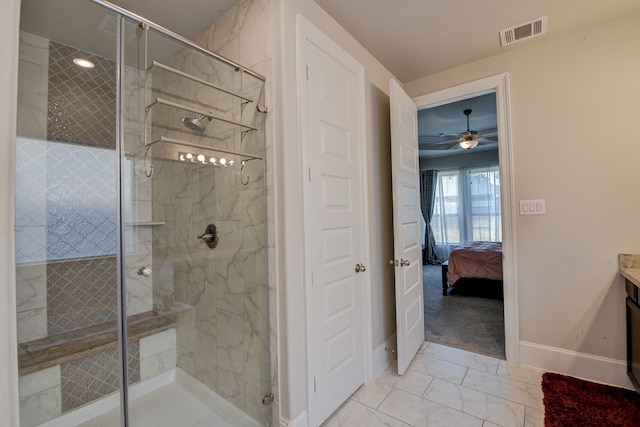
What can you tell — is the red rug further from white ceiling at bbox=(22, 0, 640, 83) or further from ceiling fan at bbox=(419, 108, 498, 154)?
ceiling fan at bbox=(419, 108, 498, 154)

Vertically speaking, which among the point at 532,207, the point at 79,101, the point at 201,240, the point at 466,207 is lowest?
the point at 201,240

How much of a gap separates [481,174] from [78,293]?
276 inches

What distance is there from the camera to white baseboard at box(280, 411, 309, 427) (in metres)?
1.52

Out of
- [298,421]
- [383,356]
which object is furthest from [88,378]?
[383,356]

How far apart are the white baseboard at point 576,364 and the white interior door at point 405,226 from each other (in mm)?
858

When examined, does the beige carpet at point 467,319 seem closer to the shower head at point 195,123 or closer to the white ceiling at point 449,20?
the white ceiling at point 449,20

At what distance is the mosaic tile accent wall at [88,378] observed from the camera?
1.51m

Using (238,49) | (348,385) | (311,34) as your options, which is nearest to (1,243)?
(238,49)

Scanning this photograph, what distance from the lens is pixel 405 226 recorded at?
7.87 ft

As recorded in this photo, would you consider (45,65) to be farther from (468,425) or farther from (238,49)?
(468,425)

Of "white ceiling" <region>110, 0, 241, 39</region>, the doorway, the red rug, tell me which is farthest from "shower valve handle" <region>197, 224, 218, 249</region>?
the doorway

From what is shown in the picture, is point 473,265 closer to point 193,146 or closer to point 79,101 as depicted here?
point 193,146

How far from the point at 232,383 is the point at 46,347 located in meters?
1.02

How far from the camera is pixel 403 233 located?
2322mm
